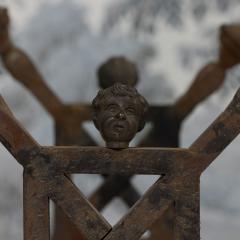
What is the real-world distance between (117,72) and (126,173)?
151 cm

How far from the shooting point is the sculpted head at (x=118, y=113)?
67.9 inches

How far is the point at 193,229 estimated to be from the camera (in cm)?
172

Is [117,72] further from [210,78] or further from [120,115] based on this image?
[120,115]

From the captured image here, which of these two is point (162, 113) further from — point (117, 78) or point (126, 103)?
point (126, 103)

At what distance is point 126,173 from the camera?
1.72 metres

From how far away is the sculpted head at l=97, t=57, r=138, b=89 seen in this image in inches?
125

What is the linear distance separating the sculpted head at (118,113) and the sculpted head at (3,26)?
1.35 metres

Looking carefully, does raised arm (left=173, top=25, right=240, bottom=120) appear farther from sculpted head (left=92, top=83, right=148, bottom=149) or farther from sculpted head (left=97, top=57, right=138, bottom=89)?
sculpted head (left=92, top=83, right=148, bottom=149)

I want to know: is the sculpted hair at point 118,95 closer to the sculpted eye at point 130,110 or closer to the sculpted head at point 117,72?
the sculpted eye at point 130,110

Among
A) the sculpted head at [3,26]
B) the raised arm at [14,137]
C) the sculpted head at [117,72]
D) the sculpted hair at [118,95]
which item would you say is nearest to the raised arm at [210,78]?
the sculpted head at [117,72]

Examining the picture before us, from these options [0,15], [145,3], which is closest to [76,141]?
[0,15]

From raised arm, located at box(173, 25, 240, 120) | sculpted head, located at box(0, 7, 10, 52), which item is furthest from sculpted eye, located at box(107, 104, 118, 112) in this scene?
sculpted head, located at box(0, 7, 10, 52)

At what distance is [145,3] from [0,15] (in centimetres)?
272

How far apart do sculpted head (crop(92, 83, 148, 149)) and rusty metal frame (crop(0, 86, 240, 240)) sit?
4 centimetres
